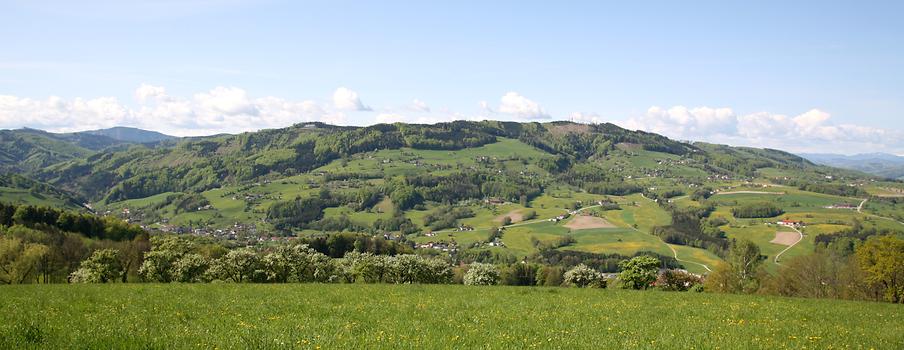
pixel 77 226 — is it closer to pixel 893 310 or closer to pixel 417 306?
pixel 417 306

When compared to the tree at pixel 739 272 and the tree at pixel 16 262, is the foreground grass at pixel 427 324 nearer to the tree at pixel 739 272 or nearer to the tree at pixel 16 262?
the tree at pixel 739 272

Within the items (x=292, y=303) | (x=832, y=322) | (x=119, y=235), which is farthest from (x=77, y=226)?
(x=832, y=322)

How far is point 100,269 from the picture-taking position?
215ft

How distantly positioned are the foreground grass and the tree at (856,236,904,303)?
25.4 metres

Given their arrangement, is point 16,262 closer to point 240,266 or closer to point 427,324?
point 240,266

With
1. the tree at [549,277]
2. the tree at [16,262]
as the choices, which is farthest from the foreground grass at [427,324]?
the tree at [549,277]

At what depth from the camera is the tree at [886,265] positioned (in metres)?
52.5

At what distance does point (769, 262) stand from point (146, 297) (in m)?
210

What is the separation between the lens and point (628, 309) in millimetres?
29328

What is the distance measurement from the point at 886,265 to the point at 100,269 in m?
92.8

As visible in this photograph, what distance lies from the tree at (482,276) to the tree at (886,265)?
1727 inches

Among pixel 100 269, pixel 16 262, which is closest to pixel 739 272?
pixel 100 269

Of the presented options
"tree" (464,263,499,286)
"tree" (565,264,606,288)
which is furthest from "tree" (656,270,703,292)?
"tree" (464,263,499,286)

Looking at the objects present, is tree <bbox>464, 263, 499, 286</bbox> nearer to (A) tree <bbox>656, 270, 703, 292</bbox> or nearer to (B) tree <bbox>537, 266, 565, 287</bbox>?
(A) tree <bbox>656, 270, 703, 292</bbox>
